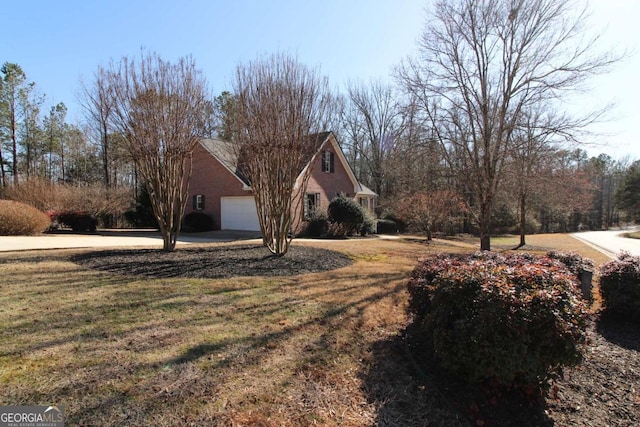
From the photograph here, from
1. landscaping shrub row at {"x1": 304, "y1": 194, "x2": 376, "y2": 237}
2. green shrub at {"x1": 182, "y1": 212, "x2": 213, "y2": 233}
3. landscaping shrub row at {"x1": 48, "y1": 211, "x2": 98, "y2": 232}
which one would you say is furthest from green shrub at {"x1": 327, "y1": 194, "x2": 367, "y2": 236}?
landscaping shrub row at {"x1": 48, "y1": 211, "x2": 98, "y2": 232}

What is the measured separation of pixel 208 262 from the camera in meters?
8.71

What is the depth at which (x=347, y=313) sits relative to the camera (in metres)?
5.23

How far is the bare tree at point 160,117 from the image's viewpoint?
8906 millimetres

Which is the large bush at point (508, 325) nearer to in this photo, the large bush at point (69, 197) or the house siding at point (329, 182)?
the house siding at point (329, 182)

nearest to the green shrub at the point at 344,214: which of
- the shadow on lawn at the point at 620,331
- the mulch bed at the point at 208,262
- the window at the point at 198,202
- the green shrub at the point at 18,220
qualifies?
the window at the point at 198,202

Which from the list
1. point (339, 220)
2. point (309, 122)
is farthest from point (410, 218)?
point (309, 122)

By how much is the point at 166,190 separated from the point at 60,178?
29.5m

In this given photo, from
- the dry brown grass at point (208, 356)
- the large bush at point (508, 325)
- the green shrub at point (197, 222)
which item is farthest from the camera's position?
the green shrub at point (197, 222)

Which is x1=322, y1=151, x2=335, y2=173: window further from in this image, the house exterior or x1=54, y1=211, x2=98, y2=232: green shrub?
x1=54, y1=211, x2=98, y2=232: green shrub

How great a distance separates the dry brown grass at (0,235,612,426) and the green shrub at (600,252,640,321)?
11.0 feet

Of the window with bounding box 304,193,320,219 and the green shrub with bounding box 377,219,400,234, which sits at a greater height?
the window with bounding box 304,193,320,219

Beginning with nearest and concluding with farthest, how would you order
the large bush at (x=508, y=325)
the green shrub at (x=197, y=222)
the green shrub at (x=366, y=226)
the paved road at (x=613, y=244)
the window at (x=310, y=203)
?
the large bush at (x=508, y=325), the paved road at (x=613, y=244), the window at (x=310, y=203), the green shrub at (x=197, y=222), the green shrub at (x=366, y=226)

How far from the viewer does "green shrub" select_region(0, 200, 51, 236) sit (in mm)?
15211

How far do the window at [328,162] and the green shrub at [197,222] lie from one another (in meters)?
8.22
